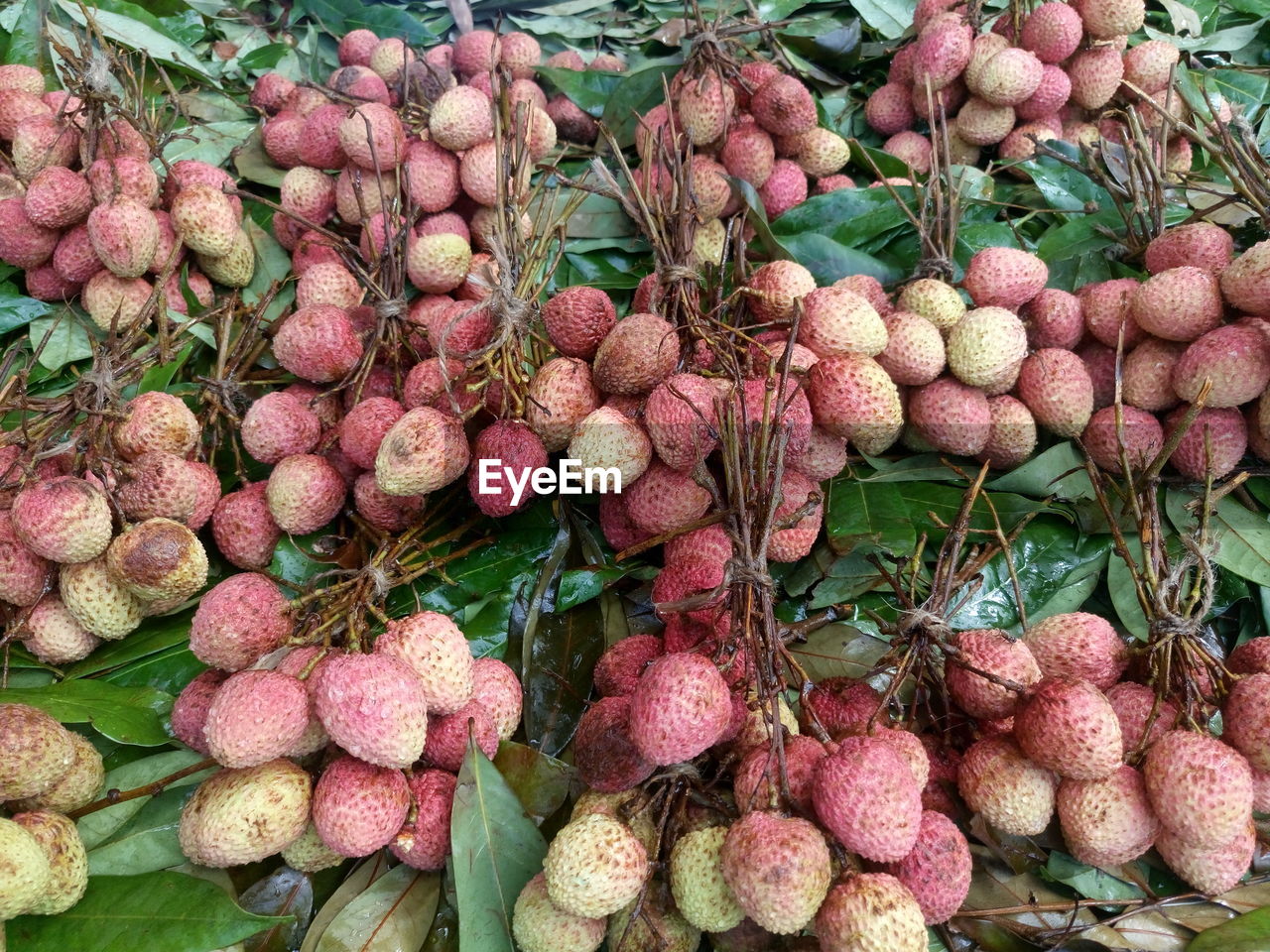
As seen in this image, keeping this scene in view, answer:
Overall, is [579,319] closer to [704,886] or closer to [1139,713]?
[704,886]

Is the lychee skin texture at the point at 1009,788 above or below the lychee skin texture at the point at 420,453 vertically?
below

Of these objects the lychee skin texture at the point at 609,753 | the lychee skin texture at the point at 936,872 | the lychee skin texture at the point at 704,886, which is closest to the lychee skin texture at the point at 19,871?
the lychee skin texture at the point at 609,753

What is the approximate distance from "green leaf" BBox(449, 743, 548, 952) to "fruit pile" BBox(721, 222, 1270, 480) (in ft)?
2.36

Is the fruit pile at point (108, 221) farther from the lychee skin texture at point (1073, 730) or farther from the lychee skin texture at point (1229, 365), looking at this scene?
the lychee skin texture at point (1229, 365)

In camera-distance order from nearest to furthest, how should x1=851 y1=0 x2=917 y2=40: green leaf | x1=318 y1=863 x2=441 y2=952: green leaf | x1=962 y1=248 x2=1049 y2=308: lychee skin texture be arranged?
x1=318 y1=863 x2=441 y2=952: green leaf → x1=962 y1=248 x2=1049 y2=308: lychee skin texture → x1=851 y1=0 x2=917 y2=40: green leaf

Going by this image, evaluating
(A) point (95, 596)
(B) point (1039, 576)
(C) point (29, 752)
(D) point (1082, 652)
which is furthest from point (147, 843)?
(B) point (1039, 576)

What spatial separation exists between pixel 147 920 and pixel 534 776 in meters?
0.57

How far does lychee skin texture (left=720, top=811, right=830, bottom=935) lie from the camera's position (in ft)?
3.25

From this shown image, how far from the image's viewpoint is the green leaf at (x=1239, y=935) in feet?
3.67

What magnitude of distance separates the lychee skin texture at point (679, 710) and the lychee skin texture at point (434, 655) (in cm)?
29

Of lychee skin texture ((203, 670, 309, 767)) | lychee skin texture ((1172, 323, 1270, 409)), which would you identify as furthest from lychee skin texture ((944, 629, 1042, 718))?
lychee skin texture ((203, 670, 309, 767))

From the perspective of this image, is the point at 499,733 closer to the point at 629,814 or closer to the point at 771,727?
the point at 629,814

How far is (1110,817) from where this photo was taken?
3.78 feet

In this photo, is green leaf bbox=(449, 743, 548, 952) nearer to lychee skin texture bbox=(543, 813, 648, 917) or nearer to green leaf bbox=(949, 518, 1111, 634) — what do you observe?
lychee skin texture bbox=(543, 813, 648, 917)
